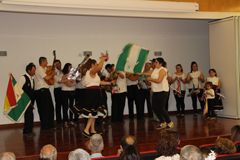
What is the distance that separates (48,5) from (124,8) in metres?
1.81

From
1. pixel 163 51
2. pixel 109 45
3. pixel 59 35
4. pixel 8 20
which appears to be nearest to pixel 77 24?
pixel 59 35

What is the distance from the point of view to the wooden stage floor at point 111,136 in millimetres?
4723

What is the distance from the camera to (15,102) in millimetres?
5652

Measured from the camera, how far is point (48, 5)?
606cm

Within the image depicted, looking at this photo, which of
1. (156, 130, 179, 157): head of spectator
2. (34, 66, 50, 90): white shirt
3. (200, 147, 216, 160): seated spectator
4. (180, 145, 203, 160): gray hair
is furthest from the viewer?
(34, 66, 50, 90): white shirt

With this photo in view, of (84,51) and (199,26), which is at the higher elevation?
(199,26)

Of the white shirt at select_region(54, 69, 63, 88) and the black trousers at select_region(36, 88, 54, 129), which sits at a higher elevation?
the white shirt at select_region(54, 69, 63, 88)

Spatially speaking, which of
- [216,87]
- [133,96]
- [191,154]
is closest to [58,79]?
[133,96]

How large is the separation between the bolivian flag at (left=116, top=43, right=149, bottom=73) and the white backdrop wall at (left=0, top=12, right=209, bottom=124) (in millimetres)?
2832

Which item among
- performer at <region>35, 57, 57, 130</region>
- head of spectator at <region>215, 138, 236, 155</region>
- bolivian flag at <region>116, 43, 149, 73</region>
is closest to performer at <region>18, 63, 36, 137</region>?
performer at <region>35, 57, 57, 130</region>

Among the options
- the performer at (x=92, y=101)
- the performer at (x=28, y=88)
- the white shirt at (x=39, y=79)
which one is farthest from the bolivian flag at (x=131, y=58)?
the performer at (x=28, y=88)

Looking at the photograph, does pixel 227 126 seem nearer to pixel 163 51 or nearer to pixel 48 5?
pixel 163 51

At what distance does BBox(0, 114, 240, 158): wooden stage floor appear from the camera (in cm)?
472

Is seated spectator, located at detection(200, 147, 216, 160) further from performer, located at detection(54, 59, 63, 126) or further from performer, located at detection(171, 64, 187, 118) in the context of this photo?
performer, located at detection(171, 64, 187, 118)
